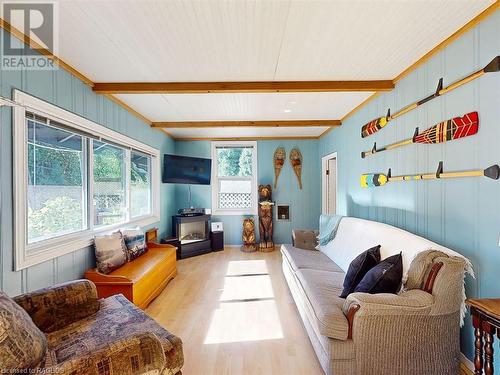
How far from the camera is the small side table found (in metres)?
1.12

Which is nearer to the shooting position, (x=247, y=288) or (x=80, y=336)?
(x=80, y=336)

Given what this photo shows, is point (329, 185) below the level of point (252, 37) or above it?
below

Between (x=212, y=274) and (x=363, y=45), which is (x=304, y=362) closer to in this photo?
(x=212, y=274)

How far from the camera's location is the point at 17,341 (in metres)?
1.01

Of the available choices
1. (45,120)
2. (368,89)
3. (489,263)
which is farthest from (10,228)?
(368,89)

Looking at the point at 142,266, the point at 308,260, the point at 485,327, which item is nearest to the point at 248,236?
the point at 308,260

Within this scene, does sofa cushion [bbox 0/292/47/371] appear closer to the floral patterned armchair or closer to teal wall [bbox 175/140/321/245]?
the floral patterned armchair

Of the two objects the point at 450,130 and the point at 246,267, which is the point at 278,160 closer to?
the point at 246,267

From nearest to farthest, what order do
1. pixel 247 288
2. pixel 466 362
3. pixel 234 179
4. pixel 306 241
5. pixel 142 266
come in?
pixel 466 362, pixel 142 266, pixel 247 288, pixel 306 241, pixel 234 179

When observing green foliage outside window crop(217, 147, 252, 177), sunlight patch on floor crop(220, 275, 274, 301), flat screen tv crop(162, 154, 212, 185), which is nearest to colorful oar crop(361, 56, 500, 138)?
sunlight patch on floor crop(220, 275, 274, 301)

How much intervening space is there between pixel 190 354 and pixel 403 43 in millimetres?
2944

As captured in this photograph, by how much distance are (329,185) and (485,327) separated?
3789mm

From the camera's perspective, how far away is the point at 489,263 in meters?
1.47

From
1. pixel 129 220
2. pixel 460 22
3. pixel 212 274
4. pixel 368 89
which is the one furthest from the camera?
pixel 212 274
